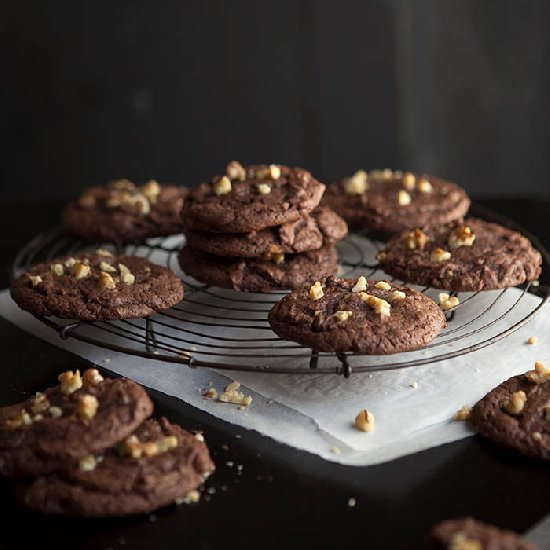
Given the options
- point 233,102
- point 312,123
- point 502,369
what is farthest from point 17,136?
point 502,369

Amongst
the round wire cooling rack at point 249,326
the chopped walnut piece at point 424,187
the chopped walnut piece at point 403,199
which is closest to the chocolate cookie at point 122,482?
the round wire cooling rack at point 249,326

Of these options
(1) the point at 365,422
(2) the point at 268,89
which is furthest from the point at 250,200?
(2) the point at 268,89

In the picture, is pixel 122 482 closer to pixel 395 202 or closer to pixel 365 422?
pixel 365 422

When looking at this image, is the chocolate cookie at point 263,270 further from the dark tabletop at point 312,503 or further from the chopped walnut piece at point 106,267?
the dark tabletop at point 312,503

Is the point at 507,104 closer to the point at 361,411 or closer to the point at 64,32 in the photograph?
the point at 64,32

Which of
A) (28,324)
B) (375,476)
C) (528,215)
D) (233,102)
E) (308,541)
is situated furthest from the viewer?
(233,102)

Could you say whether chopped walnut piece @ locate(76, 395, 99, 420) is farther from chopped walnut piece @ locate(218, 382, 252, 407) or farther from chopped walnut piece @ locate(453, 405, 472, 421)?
chopped walnut piece @ locate(453, 405, 472, 421)

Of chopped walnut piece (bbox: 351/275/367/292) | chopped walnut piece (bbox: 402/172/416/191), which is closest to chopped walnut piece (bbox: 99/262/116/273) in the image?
chopped walnut piece (bbox: 351/275/367/292)

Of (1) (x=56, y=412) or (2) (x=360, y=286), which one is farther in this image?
(2) (x=360, y=286)
